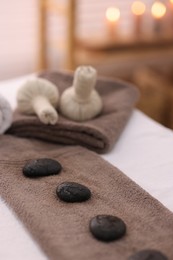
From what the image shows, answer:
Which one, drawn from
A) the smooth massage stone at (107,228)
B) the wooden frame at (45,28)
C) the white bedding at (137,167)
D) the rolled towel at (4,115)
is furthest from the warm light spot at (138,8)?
the smooth massage stone at (107,228)

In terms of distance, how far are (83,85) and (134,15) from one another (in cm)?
145

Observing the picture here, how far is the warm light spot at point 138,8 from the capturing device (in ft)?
7.96

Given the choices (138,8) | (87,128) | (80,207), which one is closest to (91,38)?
(138,8)

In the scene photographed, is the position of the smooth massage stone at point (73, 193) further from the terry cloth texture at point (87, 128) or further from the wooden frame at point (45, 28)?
the wooden frame at point (45, 28)

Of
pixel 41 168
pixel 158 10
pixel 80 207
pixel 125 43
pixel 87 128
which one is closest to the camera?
pixel 80 207

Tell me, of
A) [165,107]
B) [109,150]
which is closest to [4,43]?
[165,107]

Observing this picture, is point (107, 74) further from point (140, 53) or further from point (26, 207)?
point (26, 207)

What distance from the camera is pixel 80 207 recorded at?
79 centimetres

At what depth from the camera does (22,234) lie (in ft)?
2.47

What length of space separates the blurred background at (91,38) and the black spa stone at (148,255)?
5.48ft

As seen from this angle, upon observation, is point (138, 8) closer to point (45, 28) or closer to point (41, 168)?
point (45, 28)

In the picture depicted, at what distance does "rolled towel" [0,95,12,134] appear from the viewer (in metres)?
1.08

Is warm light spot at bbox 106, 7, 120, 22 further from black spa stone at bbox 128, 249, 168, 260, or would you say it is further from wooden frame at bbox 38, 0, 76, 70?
black spa stone at bbox 128, 249, 168, 260

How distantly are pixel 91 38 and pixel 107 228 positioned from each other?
5.69 ft
